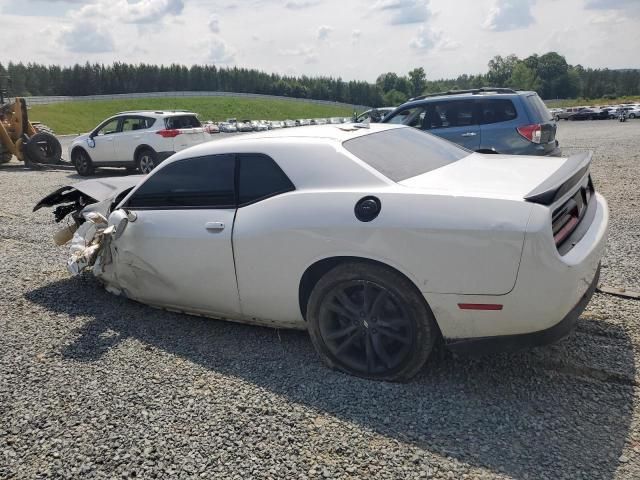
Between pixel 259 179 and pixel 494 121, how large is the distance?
6.08 meters

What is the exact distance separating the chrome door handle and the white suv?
10335 millimetres

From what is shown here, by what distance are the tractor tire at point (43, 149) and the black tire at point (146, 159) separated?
461 cm

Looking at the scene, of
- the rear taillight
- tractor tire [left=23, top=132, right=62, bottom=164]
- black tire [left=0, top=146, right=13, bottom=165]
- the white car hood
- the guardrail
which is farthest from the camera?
the guardrail

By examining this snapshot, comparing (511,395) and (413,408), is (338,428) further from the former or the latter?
(511,395)

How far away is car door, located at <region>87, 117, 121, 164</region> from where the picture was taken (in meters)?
14.3

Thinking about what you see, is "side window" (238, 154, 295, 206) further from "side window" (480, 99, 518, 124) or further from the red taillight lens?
the red taillight lens

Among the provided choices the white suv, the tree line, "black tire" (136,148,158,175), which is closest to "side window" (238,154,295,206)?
the white suv

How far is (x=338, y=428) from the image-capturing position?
9.61 feet

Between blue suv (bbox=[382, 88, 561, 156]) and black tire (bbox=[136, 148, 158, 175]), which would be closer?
blue suv (bbox=[382, 88, 561, 156])

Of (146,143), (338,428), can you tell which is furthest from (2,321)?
(146,143)

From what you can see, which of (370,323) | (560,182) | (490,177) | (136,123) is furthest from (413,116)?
(136,123)

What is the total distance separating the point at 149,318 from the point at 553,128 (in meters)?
7.03

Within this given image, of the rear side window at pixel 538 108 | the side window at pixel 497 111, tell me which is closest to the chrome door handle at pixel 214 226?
the side window at pixel 497 111

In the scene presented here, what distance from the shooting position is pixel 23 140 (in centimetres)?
1695
